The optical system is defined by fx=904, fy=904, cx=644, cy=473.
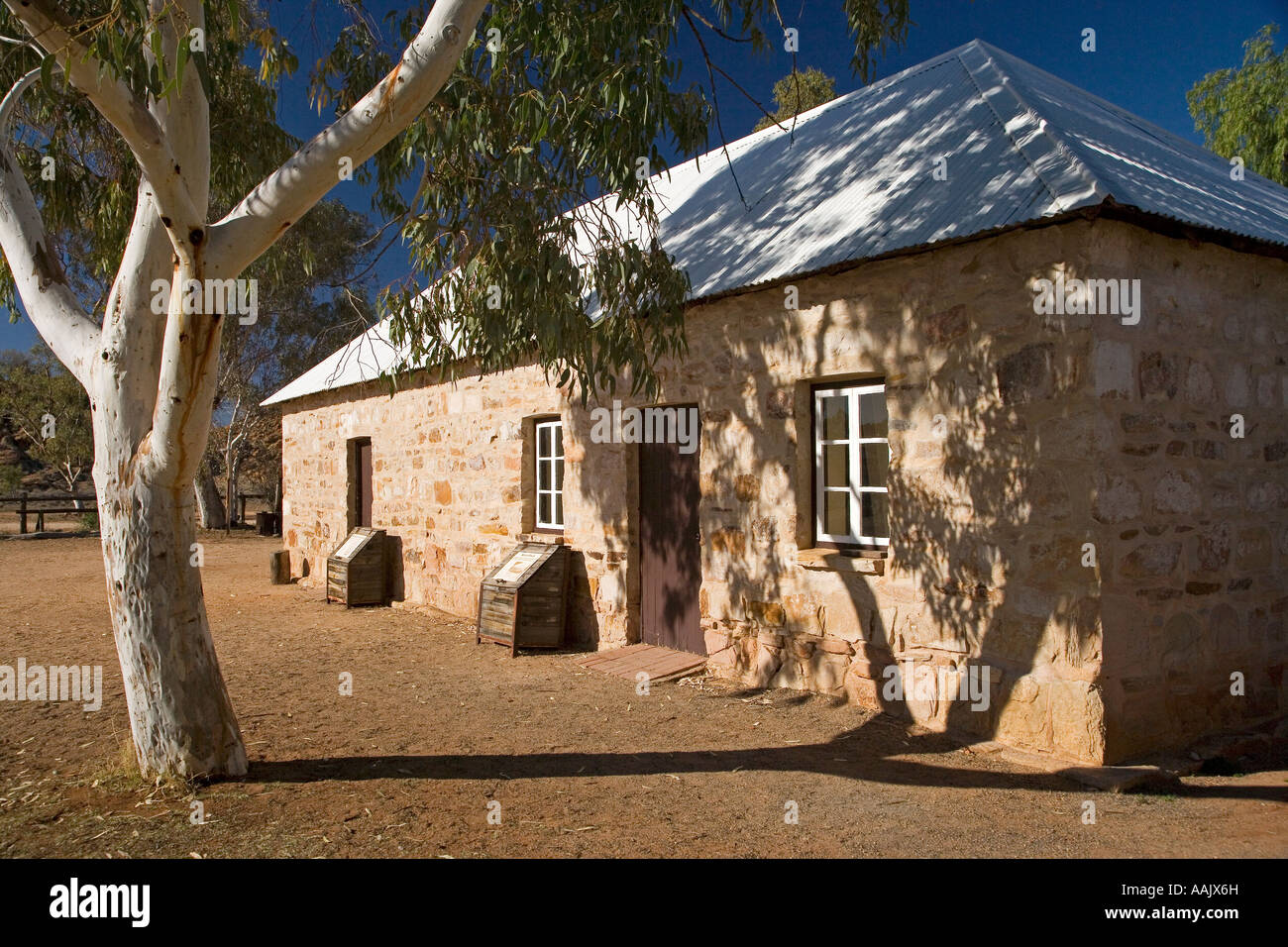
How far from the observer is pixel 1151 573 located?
5.18 metres

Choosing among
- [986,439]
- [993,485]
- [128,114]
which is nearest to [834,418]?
[986,439]

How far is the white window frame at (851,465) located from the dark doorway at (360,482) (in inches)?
321

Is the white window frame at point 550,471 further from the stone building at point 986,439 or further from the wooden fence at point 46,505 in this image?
the wooden fence at point 46,505

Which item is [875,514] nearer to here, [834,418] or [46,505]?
[834,418]

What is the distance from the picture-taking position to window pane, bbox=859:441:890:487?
20.0 ft

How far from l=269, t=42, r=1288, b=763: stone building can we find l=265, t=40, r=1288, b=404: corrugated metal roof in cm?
4

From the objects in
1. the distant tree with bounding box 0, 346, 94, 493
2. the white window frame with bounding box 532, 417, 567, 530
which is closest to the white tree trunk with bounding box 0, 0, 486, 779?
the white window frame with bounding box 532, 417, 567, 530

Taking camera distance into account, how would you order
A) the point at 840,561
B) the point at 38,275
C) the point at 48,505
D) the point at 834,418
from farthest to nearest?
the point at 48,505 < the point at 834,418 < the point at 840,561 < the point at 38,275

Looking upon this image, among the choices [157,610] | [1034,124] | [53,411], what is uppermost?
[1034,124]

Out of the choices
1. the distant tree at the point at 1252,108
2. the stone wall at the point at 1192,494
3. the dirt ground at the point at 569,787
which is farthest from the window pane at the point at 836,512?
the distant tree at the point at 1252,108

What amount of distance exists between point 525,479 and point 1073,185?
5865 millimetres

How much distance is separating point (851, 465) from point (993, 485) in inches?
45.2

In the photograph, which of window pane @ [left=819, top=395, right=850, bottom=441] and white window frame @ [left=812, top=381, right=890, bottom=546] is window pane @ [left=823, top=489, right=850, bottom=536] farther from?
window pane @ [left=819, top=395, right=850, bottom=441]

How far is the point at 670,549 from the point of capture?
7785 millimetres
